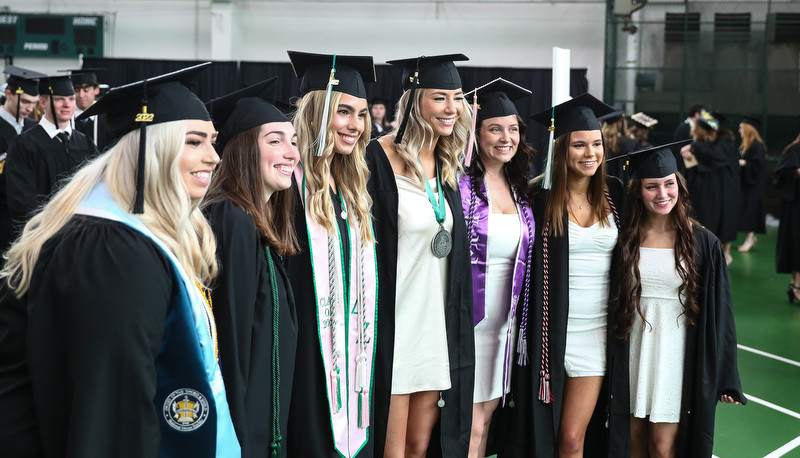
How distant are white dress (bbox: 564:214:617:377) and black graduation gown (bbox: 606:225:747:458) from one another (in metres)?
0.05

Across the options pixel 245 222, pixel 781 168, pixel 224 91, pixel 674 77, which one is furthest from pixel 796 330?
pixel 224 91

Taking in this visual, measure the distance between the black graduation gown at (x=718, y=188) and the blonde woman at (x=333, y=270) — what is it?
27.8ft

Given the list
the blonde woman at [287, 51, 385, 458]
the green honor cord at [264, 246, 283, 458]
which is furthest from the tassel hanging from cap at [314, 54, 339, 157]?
the green honor cord at [264, 246, 283, 458]

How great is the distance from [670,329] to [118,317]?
8.03ft

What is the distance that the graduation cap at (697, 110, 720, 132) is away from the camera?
390 inches

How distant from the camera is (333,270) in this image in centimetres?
265

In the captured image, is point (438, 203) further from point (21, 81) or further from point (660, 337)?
point (21, 81)

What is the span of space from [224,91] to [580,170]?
1336 centimetres

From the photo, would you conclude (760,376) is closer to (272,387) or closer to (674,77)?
(272,387)

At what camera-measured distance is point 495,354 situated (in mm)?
3262

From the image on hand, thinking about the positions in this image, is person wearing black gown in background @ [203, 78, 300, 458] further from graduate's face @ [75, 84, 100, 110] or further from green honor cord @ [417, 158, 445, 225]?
graduate's face @ [75, 84, 100, 110]

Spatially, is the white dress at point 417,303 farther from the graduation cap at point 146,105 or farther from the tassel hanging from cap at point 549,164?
the graduation cap at point 146,105

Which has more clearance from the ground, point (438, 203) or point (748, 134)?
point (748, 134)

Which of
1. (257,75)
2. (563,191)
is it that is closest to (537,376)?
(563,191)
